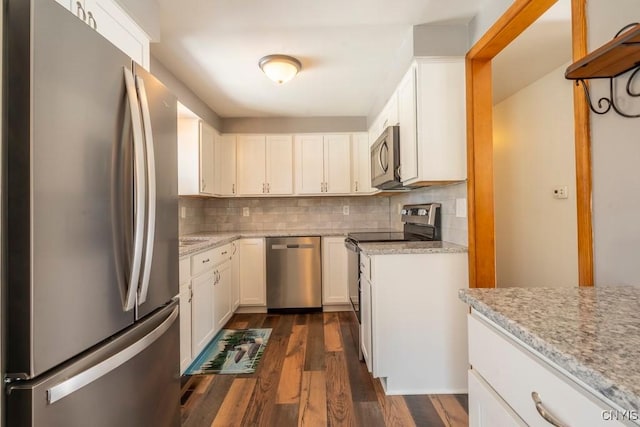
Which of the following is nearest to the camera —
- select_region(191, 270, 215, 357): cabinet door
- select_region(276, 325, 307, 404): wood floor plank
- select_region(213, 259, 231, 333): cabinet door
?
select_region(276, 325, 307, 404): wood floor plank

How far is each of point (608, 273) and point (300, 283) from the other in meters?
2.78

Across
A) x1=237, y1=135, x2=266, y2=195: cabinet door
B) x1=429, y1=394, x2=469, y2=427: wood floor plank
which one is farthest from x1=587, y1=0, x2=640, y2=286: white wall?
x1=237, y1=135, x2=266, y2=195: cabinet door

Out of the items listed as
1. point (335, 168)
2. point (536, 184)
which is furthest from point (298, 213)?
point (536, 184)

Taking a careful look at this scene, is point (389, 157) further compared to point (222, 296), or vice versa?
point (222, 296)

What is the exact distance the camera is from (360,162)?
3.73m

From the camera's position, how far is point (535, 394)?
0.61 m

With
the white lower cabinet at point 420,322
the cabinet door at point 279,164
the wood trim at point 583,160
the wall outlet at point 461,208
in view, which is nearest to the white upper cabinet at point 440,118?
the wall outlet at point 461,208

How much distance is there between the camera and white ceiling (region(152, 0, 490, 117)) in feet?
5.66

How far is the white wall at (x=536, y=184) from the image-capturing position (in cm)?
254

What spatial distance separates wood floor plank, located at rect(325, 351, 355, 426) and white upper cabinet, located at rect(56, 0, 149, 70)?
212 centimetres

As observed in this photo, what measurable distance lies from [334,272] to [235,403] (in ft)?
6.09

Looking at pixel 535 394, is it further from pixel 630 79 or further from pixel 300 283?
pixel 300 283

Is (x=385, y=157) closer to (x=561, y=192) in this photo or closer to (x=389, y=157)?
(x=389, y=157)

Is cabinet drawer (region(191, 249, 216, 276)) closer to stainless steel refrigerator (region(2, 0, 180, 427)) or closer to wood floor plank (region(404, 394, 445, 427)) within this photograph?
stainless steel refrigerator (region(2, 0, 180, 427))
